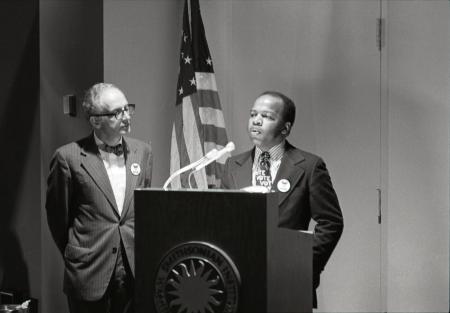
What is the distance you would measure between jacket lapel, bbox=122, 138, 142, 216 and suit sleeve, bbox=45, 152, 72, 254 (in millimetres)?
260

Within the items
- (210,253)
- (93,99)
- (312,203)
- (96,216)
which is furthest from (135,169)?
(210,253)

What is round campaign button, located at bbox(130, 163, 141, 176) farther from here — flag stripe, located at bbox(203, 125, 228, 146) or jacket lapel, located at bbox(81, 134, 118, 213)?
flag stripe, located at bbox(203, 125, 228, 146)

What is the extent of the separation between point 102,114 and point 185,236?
1.23 meters

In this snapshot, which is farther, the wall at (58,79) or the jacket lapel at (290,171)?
the wall at (58,79)

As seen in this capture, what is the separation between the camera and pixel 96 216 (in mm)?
3086

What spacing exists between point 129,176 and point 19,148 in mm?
1004

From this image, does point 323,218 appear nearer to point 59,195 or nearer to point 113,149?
point 113,149

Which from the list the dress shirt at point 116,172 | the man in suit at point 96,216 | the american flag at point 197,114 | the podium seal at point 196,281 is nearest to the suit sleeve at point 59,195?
the man in suit at point 96,216

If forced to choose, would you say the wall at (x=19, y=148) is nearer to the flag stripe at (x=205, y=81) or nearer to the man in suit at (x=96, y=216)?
the man in suit at (x=96, y=216)

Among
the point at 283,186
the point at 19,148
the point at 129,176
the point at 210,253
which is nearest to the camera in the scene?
the point at 210,253

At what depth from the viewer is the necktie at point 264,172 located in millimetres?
3152

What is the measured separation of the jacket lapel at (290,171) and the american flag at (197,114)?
1.29 m

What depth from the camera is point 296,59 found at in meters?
4.55

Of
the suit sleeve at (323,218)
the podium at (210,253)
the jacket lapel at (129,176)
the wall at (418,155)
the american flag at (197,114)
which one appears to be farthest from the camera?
the american flag at (197,114)
